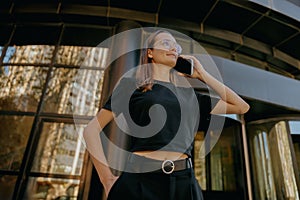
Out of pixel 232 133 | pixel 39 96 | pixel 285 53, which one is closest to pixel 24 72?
pixel 39 96

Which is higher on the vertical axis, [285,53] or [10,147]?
[285,53]

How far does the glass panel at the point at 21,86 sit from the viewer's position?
2764 millimetres

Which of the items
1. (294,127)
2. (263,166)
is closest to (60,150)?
(263,166)

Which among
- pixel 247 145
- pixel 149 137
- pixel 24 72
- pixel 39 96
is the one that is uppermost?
pixel 24 72

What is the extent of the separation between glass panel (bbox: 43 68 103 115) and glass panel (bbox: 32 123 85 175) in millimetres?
218

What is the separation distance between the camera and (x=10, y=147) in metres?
2.52

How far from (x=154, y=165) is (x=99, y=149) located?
32 centimetres

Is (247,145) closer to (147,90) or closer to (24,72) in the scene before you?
(147,90)

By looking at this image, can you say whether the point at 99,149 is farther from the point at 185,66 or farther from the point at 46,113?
the point at 46,113

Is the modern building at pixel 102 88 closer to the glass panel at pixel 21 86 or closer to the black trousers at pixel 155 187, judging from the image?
the glass panel at pixel 21 86

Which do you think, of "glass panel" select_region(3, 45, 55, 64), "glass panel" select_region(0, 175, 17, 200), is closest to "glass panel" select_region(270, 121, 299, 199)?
"glass panel" select_region(0, 175, 17, 200)

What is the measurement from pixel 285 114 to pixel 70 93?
9.34 feet

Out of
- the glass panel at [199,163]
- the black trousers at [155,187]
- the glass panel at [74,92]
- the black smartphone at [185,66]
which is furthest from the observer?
the glass panel at [199,163]

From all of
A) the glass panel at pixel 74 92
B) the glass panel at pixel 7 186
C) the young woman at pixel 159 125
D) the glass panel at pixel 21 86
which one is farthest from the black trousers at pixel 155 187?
the glass panel at pixel 21 86
